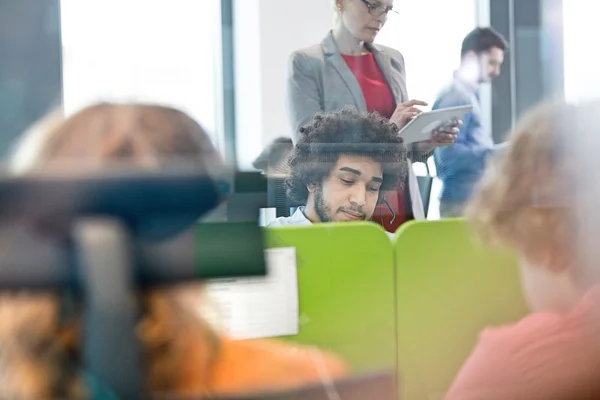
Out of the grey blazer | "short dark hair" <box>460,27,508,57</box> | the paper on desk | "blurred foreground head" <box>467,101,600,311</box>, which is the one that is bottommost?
the paper on desk

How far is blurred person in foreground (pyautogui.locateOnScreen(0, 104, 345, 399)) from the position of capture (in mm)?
208

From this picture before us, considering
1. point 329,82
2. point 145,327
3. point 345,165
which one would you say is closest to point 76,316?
point 145,327

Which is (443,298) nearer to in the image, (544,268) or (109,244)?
(544,268)

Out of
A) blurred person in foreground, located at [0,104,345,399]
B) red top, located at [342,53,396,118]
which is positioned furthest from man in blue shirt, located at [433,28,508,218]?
blurred person in foreground, located at [0,104,345,399]

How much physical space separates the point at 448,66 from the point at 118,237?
1200 millimetres

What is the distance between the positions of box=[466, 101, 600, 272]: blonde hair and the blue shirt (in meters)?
0.07

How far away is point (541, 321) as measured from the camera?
0.98 metres

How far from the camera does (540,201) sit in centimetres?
108

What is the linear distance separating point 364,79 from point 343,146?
193 mm

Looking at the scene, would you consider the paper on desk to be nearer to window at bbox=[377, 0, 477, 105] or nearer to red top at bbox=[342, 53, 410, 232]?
red top at bbox=[342, 53, 410, 232]

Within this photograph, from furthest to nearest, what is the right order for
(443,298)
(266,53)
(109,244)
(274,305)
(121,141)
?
(266,53), (443,298), (274,305), (121,141), (109,244)

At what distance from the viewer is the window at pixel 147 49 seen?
3.09 feet

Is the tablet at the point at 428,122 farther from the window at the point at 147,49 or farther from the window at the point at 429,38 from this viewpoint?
the window at the point at 147,49

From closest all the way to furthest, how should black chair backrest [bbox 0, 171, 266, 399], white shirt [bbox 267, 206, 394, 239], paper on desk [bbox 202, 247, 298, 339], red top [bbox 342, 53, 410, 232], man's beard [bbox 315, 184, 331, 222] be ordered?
black chair backrest [bbox 0, 171, 266, 399] < paper on desk [bbox 202, 247, 298, 339] < white shirt [bbox 267, 206, 394, 239] < man's beard [bbox 315, 184, 331, 222] < red top [bbox 342, 53, 410, 232]
